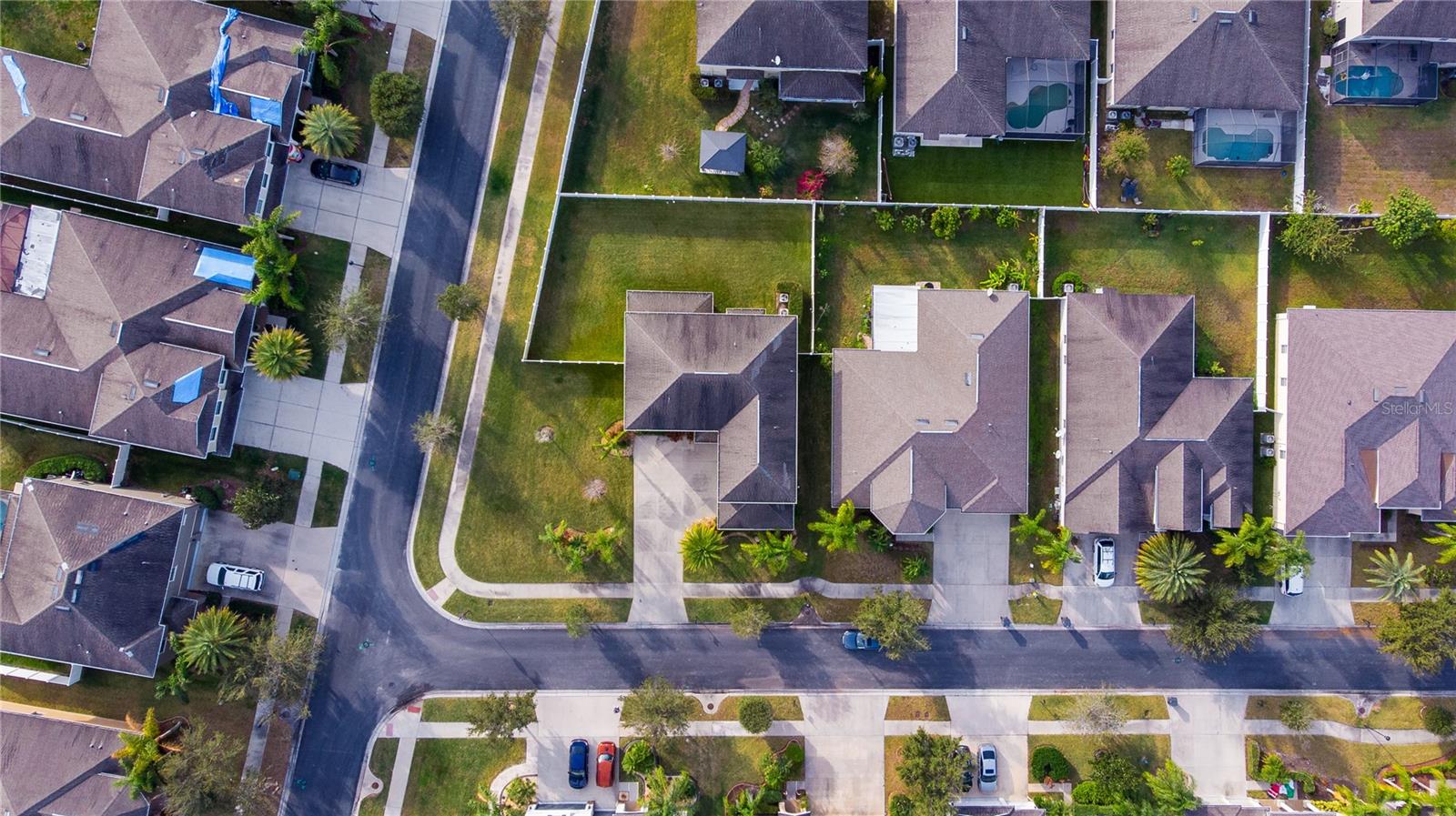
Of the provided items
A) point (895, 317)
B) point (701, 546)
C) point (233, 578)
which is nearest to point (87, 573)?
point (233, 578)

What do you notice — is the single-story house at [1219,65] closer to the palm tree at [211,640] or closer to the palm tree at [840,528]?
the palm tree at [840,528]

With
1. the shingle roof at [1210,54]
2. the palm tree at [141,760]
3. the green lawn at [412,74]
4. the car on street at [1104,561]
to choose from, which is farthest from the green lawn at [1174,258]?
the palm tree at [141,760]

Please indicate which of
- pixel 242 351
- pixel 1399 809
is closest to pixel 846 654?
pixel 1399 809

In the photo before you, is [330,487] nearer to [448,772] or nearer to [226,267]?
[226,267]

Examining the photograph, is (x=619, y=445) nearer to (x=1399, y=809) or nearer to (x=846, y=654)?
(x=846, y=654)

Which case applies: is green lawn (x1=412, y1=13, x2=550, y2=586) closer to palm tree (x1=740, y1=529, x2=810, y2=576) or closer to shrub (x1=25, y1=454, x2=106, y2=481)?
palm tree (x1=740, y1=529, x2=810, y2=576)
